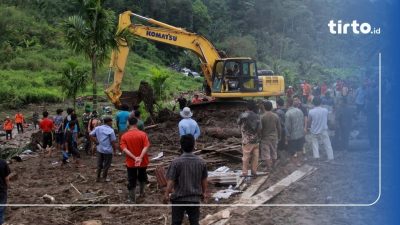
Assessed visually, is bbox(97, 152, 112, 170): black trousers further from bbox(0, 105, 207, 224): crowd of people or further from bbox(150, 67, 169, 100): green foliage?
bbox(150, 67, 169, 100): green foliage

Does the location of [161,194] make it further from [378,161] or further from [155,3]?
[155,3]

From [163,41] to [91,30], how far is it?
3.06m

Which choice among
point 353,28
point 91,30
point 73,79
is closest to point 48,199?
point 353,28

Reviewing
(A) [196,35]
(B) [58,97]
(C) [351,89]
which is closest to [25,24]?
(B) [58,97]

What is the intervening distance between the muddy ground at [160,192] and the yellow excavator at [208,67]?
1081 mm

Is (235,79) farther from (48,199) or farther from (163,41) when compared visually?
(48,199)

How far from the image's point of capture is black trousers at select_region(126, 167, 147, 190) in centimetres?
685

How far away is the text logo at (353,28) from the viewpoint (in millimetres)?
3600

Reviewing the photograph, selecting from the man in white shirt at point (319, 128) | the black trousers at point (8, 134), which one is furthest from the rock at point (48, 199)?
the black trousers at point (8, 134)

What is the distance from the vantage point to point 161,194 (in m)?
7.24

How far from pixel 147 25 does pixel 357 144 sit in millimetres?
11355

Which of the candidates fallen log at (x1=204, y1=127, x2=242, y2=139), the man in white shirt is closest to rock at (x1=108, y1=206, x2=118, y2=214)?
the man in white shirt

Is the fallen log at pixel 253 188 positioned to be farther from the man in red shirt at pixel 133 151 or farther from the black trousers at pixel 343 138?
the black trousers at pixel 343 138

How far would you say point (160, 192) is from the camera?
7320 millimetres
